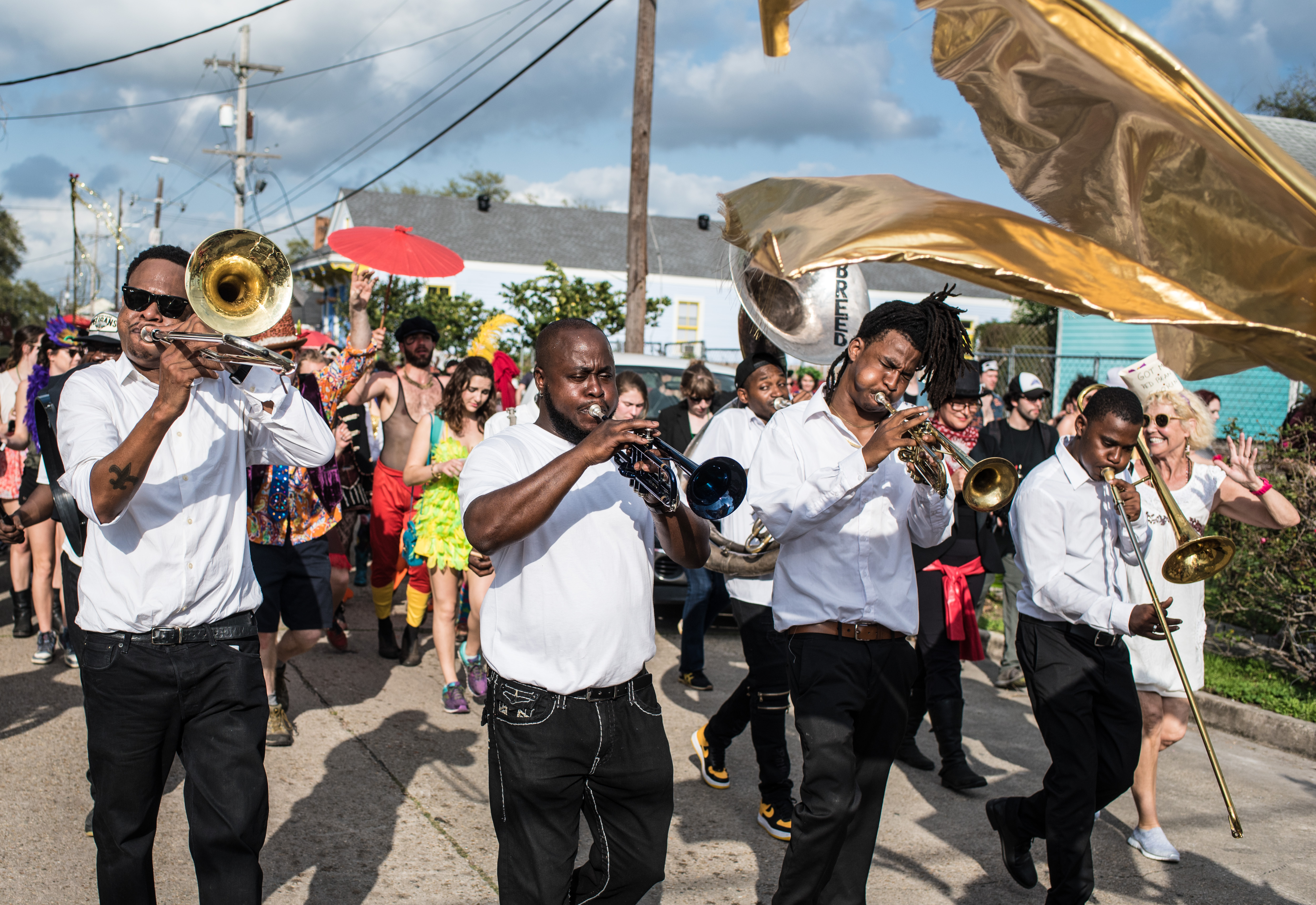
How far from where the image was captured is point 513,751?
2668 mm

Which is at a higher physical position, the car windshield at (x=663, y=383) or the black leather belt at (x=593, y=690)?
the car windshield at (x=663, y=383)

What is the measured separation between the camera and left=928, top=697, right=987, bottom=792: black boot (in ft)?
17.4

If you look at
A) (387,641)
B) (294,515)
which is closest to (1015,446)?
(387,641)

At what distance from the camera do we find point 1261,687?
696cm

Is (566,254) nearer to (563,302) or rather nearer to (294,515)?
(563,302)

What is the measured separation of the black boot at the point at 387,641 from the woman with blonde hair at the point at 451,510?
89 centimetres

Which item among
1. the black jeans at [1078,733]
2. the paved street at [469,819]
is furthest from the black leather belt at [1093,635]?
the paved street at [469,819]

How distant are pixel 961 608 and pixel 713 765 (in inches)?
67.4

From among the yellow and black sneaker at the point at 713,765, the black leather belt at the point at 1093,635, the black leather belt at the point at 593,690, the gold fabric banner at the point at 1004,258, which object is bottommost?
the yellow and black sneaker at the point at 713,765

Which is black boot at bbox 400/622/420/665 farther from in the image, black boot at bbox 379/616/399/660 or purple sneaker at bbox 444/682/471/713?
purple sneaker at bbox 444/682/471/713

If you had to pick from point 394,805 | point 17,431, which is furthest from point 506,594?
point 17,431

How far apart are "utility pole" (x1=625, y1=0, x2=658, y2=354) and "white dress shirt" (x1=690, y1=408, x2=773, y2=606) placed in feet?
23.8

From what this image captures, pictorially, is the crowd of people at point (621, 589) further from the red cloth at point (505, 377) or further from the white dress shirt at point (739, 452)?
the red cloth at point (505, 377)

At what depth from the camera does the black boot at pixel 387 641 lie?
24.0 ft
